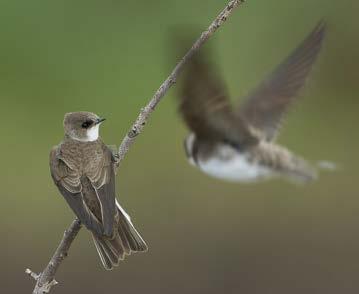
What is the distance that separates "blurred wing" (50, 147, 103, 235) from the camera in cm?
455

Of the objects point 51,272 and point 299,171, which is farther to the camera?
point 299,171

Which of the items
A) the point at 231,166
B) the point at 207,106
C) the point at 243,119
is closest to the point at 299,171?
the point at 243,119

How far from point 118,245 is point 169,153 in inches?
186

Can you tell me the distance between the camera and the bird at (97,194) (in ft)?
15.1

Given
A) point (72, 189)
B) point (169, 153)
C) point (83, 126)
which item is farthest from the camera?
point (169, 153)

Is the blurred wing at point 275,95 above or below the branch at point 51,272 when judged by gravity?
above

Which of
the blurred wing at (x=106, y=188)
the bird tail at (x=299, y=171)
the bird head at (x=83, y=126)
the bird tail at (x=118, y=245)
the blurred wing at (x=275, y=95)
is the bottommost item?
the bird tail at (x=118, y=245)

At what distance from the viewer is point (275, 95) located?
6.32 meters

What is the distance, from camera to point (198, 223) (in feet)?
28.6

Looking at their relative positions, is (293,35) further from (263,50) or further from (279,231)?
(279,231)

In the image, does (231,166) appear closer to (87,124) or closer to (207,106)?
(207,106)

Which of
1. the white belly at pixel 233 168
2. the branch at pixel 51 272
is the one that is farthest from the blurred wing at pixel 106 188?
the white belly at pixel 233 168

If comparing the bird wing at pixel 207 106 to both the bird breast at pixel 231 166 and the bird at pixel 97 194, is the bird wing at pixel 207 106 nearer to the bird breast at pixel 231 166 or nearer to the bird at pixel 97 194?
the bird breast at pixel 231 166

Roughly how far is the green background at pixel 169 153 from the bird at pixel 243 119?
4.90 ft
